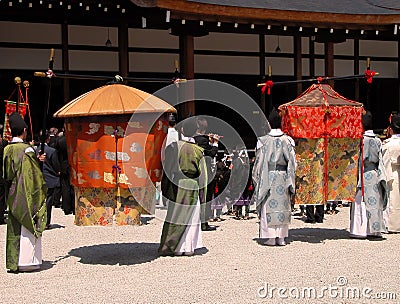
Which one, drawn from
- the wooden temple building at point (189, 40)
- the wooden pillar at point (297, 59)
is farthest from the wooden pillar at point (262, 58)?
the wooden pillar at point (297, 59)

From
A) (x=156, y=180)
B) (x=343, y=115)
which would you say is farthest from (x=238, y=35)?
(x=156, y=180)

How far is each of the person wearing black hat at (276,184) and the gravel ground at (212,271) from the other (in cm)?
24

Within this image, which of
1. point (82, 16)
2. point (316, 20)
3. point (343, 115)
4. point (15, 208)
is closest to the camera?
point (15, 208)

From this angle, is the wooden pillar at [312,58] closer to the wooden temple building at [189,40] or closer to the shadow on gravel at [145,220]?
the wooden temple building at [189,40]

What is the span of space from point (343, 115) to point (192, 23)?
5.78 meters

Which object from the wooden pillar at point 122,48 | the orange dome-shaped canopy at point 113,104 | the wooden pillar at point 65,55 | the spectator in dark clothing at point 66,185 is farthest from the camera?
the wooden pillar at point 122,48

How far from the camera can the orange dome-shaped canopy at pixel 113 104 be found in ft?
19.4

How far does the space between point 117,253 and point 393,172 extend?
4.05 metres

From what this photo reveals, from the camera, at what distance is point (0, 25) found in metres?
12.4

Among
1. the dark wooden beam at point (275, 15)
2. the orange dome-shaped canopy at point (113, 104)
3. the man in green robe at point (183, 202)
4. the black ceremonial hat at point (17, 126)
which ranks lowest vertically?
the man in green robe at point (183, 202)

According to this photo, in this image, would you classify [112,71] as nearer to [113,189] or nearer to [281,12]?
[281,12]

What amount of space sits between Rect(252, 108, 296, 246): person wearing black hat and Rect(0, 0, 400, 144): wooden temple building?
17.1 feet

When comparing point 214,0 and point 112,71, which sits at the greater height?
point 214,0

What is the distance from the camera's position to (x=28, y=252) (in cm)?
606
